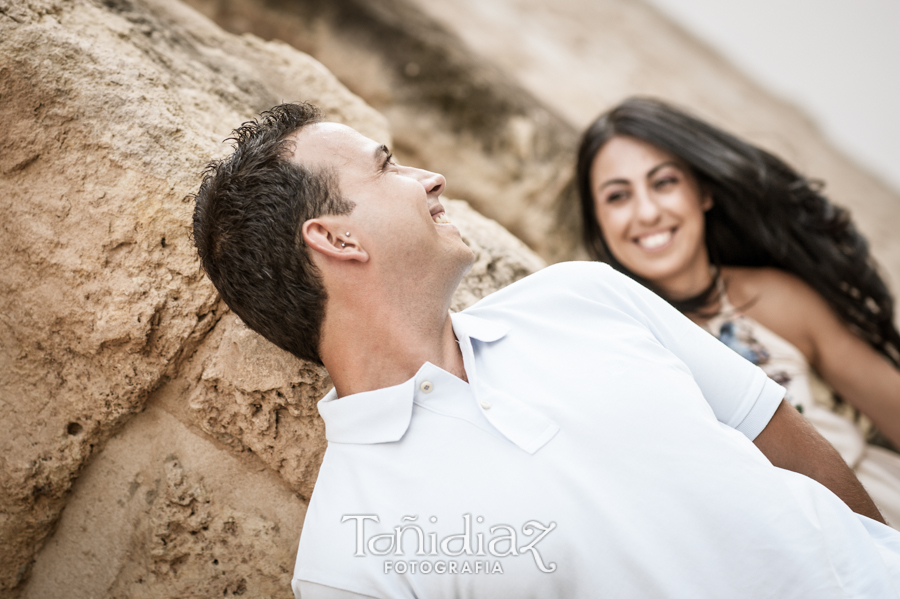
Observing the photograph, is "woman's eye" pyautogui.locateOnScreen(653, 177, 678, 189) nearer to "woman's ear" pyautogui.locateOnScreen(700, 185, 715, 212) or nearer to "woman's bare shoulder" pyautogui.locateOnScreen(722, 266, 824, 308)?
"woman's ear" pyautogui.locateOnScreen(700, 185, 715, 212)

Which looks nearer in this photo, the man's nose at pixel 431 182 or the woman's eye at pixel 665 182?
the man's nose at pixel 431 182

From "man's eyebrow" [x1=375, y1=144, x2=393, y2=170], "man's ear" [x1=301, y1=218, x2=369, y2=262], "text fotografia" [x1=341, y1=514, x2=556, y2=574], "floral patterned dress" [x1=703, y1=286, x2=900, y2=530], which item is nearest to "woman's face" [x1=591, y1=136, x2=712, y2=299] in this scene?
"floral patterned dress" [x1=703, y1=286, x2=900, y2=530]

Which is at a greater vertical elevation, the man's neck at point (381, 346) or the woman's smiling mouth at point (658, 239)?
the woman's smiling mouth at point (658, 239)

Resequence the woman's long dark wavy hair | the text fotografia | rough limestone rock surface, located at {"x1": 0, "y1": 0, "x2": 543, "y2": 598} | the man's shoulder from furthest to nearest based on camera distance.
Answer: the woman's long dark wavy hair, rough limestone rock surface, located at {"x1": 0, "y1": 0, "x2": 543, "y2": 598}, the man's shoulder, the text fotografia

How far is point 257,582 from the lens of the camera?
5.60ft

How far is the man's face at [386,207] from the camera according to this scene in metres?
1.41

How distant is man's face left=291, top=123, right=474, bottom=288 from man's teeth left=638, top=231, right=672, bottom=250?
5.36ft

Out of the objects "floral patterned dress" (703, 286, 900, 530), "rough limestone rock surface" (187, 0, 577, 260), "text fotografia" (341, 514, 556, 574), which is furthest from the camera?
"rough limestone rock surface" (187, 0, 577, 260)

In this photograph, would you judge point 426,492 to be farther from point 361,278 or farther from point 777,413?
point 777,413

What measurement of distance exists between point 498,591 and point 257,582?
2.85 ft

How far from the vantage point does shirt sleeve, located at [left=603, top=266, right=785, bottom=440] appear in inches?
59.8

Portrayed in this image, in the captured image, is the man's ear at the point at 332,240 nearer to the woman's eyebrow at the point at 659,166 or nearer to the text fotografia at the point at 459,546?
the text fotografia at the point at 459,546

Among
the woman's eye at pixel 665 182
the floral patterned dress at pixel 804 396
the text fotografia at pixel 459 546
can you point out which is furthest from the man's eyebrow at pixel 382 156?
the floral patterned dress at pixel 804 396

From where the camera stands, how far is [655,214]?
9.11ft
